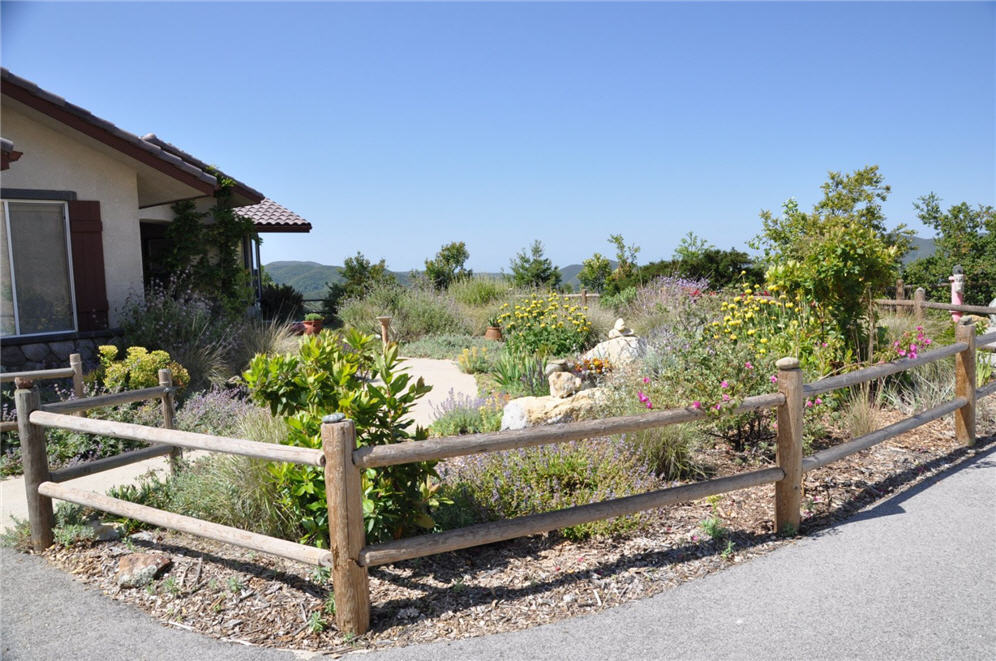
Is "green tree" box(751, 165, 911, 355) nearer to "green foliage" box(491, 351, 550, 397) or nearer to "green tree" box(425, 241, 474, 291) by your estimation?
"green foliage" box(491, 351, 550, 397)

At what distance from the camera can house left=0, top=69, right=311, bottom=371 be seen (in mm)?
8820

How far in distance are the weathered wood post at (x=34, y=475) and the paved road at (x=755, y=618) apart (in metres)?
0.28

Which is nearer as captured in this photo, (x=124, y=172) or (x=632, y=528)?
(x=632, y=528)

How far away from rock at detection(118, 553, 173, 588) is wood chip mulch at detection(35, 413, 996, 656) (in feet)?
0.16

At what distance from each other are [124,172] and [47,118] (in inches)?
51.2

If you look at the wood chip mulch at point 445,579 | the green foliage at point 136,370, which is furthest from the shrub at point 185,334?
the wood chip mulch at point 445,579

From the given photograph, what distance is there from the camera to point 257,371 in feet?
12.6

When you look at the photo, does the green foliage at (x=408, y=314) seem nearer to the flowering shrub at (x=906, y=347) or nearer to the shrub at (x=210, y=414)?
the shrub at (x=210, y=414)

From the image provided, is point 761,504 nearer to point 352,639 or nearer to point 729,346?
point 729,346

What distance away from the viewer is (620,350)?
9.20 meters

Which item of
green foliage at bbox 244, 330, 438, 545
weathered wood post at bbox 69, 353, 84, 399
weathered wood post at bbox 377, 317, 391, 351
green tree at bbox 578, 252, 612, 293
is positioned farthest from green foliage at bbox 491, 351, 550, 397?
green tree at bbox 578, 252, 612, 293

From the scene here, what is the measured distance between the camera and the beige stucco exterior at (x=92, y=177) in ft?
29.3

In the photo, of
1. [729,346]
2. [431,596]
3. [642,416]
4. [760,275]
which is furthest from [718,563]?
[760,275]

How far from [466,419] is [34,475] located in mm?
3747
